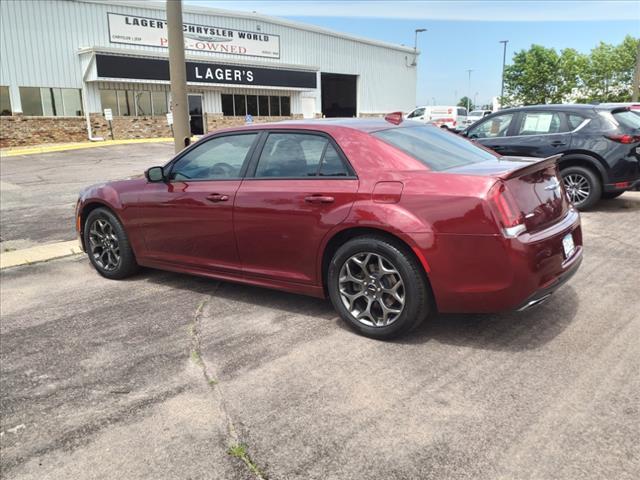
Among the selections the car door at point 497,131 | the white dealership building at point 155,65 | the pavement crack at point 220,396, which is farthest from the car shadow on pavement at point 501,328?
the white dealership building at point 155,65

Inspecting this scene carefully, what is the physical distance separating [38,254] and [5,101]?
71.3 ft

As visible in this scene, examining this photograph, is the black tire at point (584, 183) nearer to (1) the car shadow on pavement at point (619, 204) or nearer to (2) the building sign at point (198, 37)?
(1) the car shadow on pavement at point (619, 204)

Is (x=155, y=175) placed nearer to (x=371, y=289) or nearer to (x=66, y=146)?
(x=371, y=289)

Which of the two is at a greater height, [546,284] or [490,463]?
[546,284]

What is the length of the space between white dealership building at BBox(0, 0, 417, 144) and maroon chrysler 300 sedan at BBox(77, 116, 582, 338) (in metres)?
24.0

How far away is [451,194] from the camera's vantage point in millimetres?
3562

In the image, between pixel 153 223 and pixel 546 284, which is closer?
pixel 546 284

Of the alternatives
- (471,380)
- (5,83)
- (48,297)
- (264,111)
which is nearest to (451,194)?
(471,380)

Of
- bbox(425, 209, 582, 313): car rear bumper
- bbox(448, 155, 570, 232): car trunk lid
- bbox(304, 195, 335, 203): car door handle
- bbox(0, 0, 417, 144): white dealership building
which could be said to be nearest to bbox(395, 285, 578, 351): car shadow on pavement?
bbox(425, 209, 582, 313): car rear bumper

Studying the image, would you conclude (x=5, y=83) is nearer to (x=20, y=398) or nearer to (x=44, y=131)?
(x=44, y=131)

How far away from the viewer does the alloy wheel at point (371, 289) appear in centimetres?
382

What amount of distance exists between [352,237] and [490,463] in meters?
1.88

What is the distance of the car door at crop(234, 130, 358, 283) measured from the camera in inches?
160

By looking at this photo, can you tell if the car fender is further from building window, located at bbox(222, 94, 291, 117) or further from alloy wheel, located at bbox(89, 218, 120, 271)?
building window, located at bbox(222, 94, 291, 117)
